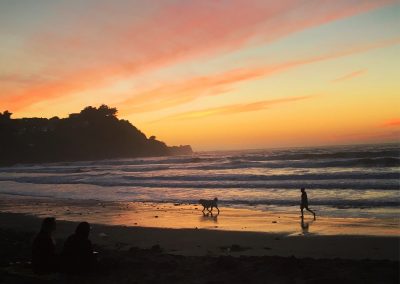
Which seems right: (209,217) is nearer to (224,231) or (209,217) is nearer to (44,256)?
(224,231)

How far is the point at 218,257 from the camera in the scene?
901cm

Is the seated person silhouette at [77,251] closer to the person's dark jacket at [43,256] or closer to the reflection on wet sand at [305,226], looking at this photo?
the person's dark jacket at [43,256]

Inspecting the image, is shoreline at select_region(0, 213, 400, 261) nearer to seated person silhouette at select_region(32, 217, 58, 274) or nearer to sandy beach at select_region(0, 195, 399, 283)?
sandy beach at select_region(0, 195, 399, 283)

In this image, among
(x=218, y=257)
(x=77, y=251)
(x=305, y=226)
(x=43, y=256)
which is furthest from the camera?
(x=305, y=226)

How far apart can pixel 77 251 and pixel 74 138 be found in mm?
123711

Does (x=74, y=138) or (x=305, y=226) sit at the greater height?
(x=74, y=138)

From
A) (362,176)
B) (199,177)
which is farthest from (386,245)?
(199,177)

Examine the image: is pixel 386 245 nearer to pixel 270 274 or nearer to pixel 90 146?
pixel 270 274

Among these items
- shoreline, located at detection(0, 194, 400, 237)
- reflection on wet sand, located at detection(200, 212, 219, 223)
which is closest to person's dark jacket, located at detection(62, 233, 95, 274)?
shoreline, located at detection(0, 194, 400, 237)

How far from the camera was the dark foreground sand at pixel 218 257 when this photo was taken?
7.25 m

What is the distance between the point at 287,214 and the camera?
16891mm

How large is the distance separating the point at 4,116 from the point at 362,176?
119 metres

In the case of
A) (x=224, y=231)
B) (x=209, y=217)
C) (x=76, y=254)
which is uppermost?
(x=76, y=254)

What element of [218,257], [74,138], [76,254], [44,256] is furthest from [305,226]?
[74,138]
